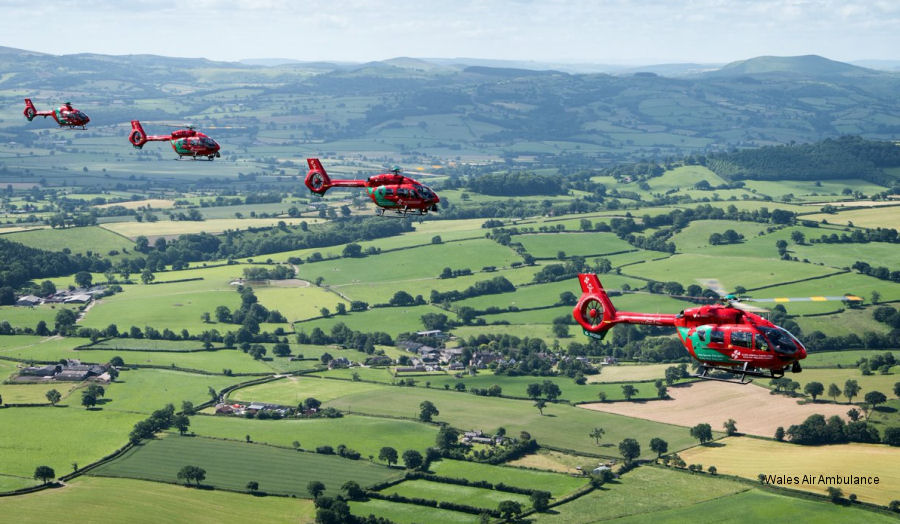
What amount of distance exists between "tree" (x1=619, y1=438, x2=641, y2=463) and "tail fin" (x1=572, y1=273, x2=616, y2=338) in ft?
158

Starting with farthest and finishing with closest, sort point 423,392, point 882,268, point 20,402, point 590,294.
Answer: point 882,268 < point 423,392 < point 20,402 < point 590,294

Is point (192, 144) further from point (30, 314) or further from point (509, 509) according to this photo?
point (30, 314)

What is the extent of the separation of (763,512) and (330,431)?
53.3 metres

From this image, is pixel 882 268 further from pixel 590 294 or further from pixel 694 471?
pixel 590 294

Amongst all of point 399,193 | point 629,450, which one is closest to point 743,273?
point 629,450

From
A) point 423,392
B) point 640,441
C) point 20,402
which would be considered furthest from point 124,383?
point 640,441

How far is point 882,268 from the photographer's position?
18462 centimetres

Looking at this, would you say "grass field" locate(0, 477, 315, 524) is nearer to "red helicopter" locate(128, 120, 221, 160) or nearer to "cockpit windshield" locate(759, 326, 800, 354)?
"red helicopter" locate(128, 120, 221, 160)

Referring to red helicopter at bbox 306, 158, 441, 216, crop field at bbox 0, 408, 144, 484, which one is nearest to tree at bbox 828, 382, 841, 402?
red helicopter at bbox 306, 158, 441, 216

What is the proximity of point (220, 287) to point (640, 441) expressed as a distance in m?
105

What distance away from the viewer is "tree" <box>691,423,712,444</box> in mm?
119125

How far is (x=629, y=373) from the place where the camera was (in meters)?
150

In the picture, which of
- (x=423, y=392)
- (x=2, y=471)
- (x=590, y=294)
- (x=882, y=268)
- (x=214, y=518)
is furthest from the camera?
(x=882, y=268)

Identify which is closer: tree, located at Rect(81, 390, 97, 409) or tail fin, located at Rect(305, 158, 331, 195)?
tail fin, located at Rect(305, 158, 331, 195)
